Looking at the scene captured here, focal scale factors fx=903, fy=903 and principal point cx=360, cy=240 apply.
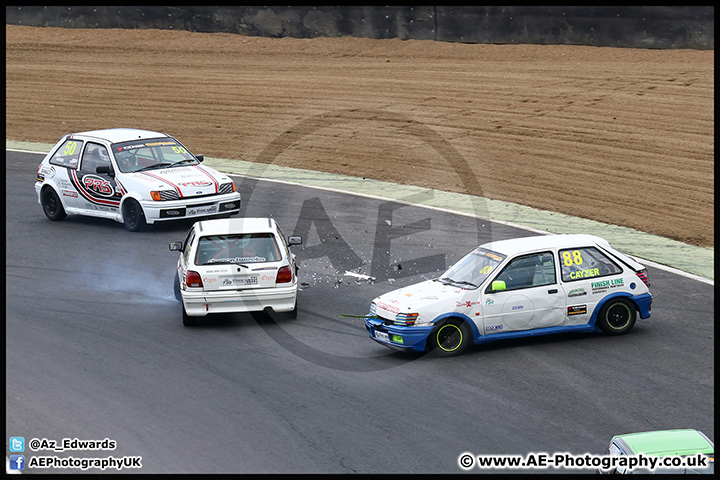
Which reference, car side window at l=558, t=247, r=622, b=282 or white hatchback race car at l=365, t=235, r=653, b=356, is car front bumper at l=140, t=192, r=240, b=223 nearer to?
white hatchback race car at l=365, t=235, r=653, b=356

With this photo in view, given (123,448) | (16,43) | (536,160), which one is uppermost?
(16,43)

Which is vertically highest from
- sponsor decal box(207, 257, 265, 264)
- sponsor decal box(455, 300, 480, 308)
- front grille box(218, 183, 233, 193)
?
front grille box(218, 183, 233, 193)

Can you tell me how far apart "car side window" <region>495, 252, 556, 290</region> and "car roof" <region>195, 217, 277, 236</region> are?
11.1 ft

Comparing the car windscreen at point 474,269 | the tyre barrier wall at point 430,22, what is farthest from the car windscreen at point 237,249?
the tyre barrier wall at point 430,22

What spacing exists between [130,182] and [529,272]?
28.2ft

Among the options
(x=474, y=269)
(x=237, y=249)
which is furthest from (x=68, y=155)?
(x=474, y=269)

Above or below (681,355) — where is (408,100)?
above

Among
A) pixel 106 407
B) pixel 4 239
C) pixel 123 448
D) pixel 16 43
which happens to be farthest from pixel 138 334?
pixel 16 43

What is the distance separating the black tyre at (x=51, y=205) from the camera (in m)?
17.9

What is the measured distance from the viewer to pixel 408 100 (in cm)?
2800

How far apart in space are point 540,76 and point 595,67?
78.3 inches

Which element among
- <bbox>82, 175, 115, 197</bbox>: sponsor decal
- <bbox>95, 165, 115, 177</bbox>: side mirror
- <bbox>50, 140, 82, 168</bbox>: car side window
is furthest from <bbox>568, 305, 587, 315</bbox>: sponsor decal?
<bbox>50, 140, 82, 168</bbox>: car side window

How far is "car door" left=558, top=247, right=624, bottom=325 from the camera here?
11.4m

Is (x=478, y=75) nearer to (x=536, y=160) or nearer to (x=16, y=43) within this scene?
(x=536, y=160)
